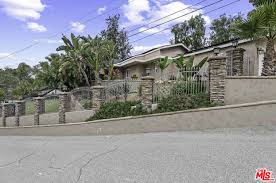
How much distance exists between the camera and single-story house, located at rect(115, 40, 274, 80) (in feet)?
56.2

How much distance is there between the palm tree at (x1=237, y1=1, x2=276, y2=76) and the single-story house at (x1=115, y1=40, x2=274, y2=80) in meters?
2.29

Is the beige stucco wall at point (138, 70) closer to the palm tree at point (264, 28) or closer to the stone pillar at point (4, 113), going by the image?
the stone pillar at point (4, 113)

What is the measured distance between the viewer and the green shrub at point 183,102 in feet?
46.1

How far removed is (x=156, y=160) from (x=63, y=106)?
12.3 metres

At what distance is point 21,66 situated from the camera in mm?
60500

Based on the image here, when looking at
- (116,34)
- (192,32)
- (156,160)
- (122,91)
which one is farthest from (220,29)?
(156,160)

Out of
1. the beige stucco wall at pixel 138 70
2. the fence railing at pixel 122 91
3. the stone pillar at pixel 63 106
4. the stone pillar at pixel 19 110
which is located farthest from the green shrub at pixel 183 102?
the beige stucco wall at pixel 138 70

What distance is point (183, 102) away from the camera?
569 inches

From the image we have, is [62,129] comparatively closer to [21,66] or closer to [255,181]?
[255,181]

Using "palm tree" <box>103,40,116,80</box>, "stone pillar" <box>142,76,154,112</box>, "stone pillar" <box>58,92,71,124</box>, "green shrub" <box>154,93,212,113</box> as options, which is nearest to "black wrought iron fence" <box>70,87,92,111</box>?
"stone pillar" <box>58,92,71,124</box>

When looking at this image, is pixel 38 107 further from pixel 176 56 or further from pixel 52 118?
pixel 176 56

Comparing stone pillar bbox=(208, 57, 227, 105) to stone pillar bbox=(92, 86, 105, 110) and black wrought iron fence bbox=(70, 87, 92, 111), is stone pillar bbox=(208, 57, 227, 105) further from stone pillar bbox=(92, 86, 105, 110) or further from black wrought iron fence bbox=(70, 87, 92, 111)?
black wrought iron fence bbox=(70, 87, 92, 111)

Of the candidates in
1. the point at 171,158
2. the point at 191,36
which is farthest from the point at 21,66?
the point at 171,158

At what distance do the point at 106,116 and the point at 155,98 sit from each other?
2.94 metres
